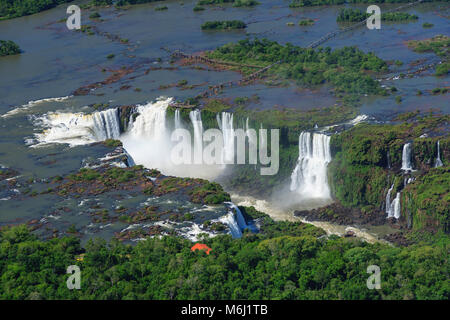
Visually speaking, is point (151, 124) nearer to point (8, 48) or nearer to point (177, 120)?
point (177, 120)

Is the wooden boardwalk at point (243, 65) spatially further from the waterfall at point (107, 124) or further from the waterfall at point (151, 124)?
the waterfall at point (107, 124)

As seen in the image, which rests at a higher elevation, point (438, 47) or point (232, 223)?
point (438, 47)
